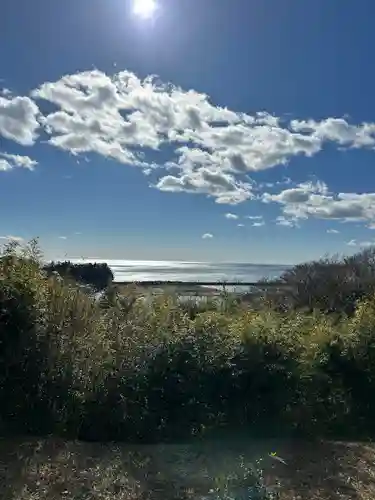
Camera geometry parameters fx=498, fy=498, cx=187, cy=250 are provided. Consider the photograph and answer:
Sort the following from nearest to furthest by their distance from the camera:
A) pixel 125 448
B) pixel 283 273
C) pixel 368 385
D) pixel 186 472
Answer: pixel 186 472 < pixel 125 448 < pixel 368 385 < pixel 283 273

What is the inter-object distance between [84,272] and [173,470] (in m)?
4.52

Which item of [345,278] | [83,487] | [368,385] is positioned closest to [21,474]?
[83,487]

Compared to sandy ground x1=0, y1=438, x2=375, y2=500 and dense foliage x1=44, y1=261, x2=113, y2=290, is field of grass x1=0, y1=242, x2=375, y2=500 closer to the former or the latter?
sandy ground x1=0, y1=438, x2=375, y2=500

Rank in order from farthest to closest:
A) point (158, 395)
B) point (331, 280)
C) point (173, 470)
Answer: point (331, 280) < point (158, 395) < point (173, 470)

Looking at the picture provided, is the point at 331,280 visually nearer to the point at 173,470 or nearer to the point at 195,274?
the point at 195,274

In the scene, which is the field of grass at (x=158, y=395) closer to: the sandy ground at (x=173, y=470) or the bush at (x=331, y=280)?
the sandy ground at (x=173, y=470)

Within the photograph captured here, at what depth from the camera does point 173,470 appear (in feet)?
16.0

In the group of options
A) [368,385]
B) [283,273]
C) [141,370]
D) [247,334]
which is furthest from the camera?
[283,273]

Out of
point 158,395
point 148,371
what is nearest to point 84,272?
point 148,371

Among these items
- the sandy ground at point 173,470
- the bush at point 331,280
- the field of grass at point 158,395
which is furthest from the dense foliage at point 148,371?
the bush at point 331,280

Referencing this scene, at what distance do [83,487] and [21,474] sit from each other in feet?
2.05

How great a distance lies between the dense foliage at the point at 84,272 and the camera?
23.5 ft

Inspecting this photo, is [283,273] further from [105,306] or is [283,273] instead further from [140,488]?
[140,488]

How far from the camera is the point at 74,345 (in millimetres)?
5965
